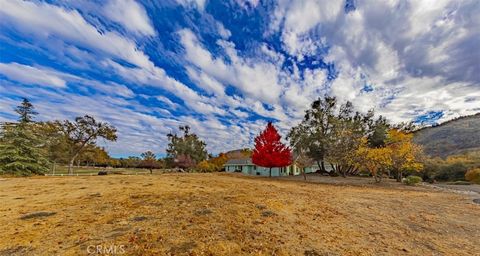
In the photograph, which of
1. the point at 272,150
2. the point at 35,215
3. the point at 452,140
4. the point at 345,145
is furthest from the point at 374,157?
the point at 452,140

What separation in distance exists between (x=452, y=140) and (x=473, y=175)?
132 ft

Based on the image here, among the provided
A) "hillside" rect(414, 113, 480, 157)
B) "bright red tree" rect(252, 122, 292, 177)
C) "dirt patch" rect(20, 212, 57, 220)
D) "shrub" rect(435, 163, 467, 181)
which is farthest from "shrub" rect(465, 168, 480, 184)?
"dirt patch" rect(20, 212, 57, 220)

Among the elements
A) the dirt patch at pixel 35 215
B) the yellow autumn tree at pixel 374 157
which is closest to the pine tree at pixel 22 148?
the dirt patch at pixel 35 215

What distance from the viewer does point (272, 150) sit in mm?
30672

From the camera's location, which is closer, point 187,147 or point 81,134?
point 81,134

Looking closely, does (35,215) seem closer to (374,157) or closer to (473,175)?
(374,157)

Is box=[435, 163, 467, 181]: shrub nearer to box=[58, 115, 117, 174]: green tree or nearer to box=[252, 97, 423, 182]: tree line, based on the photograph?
box=[252, 97, 423, 182]: tree line

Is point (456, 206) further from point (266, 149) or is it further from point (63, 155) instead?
point (63, 155)

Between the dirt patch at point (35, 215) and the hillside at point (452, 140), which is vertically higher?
the hillside at point (452, 140)

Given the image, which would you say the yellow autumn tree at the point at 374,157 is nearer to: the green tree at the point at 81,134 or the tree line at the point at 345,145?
the tree line at the point at 345,145

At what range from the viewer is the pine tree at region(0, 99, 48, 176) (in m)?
19.9

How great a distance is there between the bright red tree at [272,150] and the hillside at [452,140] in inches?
1405

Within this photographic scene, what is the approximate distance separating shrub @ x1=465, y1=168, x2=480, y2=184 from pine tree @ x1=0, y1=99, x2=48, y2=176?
48156mm

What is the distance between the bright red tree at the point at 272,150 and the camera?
30.5 m
